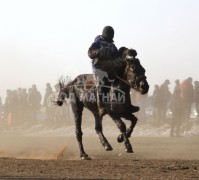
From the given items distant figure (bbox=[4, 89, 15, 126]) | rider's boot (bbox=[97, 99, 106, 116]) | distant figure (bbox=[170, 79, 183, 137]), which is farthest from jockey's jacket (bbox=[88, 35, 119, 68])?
distant figure (bbox=[4, 89, 15, 126])

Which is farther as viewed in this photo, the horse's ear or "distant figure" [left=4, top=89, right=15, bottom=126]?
"distant figure" [left=4, top=89, right=15, bottom=126]

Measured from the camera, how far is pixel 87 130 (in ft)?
105

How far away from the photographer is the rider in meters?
14.2

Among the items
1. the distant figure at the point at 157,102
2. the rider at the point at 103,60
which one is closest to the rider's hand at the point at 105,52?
the rider at the point at 103,60

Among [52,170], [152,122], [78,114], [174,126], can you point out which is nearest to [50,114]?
[152,122]

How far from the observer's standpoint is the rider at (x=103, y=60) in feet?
46.6

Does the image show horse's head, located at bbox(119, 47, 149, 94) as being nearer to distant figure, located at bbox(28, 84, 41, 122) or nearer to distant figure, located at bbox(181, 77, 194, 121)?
distant figure, located at bbox(181, 77, 194, 121)

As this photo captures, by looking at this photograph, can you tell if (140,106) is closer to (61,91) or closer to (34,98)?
(34,98)

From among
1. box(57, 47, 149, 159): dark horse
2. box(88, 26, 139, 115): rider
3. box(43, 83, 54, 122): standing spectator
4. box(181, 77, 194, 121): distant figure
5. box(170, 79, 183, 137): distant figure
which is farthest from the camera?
box(43, 83, 54, 122): standing spectator

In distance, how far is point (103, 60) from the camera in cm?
1432

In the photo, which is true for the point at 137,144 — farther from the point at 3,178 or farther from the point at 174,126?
the point at 3,178

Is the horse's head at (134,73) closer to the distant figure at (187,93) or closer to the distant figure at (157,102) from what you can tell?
the distant figure at (187,93)

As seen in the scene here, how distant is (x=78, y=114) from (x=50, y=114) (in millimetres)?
19210

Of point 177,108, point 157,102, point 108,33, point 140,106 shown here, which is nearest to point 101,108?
point 108,33
